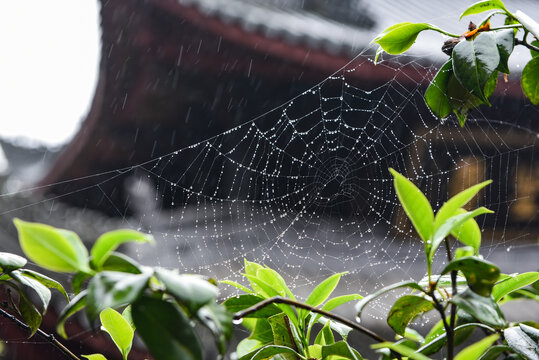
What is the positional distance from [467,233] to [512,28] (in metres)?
0.18

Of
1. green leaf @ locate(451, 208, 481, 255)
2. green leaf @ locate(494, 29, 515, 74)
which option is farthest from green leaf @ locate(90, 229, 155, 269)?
green leaf @ locate(494, 29, 515, 74)

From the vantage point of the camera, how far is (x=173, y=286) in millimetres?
184

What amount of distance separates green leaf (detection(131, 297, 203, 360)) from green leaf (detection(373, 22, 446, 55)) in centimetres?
30

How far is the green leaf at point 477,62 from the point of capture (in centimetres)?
35

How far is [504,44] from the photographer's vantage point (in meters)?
0.38

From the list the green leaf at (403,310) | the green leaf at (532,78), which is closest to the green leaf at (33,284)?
the green leaf at (403,310)

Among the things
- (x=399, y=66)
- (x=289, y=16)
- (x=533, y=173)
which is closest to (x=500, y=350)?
(x=399, y=66)

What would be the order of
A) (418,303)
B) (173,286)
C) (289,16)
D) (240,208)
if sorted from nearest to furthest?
1. (173,286)
2. (418,303)
3. (289,16)
4. (240,208)

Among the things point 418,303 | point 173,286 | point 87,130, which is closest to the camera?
point 173,286

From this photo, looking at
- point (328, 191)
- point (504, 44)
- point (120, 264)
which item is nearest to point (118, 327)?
point (120, 264)

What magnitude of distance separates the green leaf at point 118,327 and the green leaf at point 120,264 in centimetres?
14

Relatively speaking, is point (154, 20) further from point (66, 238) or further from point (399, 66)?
point (66, 238)

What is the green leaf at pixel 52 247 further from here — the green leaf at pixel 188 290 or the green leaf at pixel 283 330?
the green leaf at pixel 283 330

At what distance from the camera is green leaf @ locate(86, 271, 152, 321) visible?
0.58ft
